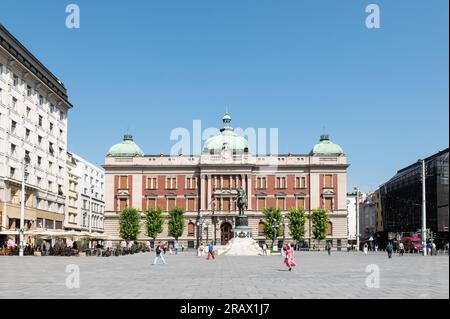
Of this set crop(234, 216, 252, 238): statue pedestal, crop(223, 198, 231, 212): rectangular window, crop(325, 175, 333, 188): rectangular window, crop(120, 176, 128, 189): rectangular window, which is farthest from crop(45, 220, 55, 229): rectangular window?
crop(325, 175, 333, 188): rectangular window

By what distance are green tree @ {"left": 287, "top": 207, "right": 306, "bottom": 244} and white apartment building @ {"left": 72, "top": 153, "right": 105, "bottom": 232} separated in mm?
34396

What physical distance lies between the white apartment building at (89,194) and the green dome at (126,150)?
6.78 metres

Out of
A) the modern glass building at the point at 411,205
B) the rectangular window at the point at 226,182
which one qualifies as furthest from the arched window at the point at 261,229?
the modern glass building at the point at 411,205

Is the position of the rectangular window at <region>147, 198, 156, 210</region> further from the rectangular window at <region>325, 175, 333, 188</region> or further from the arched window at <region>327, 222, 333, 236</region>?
the arched window at <region>327, 222, 333, 236</region>

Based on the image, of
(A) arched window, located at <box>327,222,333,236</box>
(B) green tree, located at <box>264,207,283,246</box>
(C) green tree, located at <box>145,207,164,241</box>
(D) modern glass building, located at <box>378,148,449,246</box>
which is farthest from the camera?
(A) arched window, located at <box>327,222,333,236</box>

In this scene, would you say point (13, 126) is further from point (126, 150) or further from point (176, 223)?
point (126, 150)

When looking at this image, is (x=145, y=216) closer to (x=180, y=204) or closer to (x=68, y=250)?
(x=180, y=204)

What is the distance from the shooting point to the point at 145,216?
114 metres

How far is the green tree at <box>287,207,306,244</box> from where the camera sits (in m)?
108

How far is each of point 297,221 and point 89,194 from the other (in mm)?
42182

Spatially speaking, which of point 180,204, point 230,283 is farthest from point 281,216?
point 230,283

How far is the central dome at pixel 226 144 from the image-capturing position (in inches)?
4609

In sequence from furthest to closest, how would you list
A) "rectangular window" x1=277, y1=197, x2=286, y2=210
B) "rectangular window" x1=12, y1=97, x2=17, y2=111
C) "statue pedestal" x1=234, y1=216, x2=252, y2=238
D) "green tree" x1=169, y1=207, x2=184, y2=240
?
"rectangular window" x1=277, y1=197, x2=286, y2=210 → "green tree" x1=169, y1=207, x2=184, y2=240 → "statue pedestal" x1=234, y1=216, x2=252, y2=238 → "rectangular window" x1=12, y1=97, x2=17, y2=111

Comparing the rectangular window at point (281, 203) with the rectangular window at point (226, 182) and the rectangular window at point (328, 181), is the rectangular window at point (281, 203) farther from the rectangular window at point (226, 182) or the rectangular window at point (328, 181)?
the rectangular window at point (226, 182)
